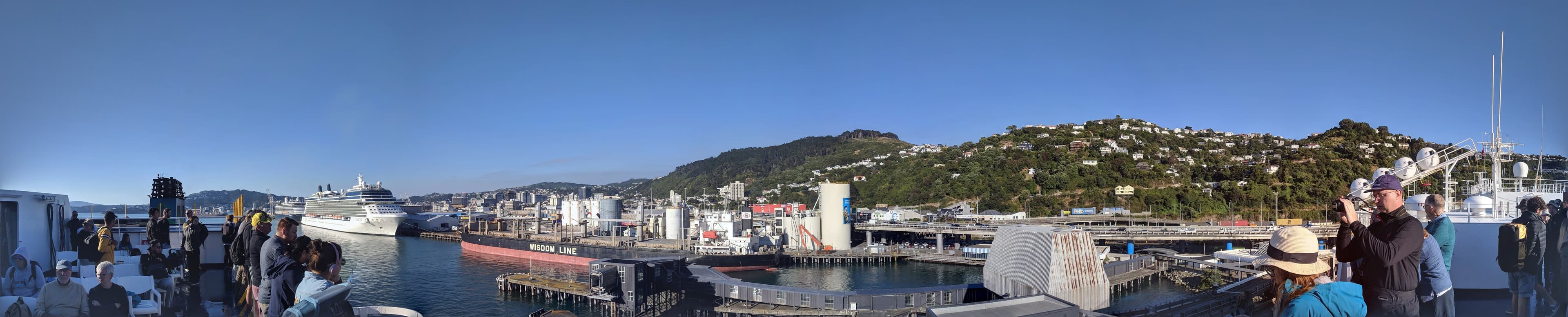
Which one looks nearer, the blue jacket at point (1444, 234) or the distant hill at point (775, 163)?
the blue jacket at point (1444, 234)

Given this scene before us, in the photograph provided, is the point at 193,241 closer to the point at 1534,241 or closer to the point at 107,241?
the point at 107,241

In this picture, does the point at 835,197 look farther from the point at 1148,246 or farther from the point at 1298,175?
the point at 1298,175

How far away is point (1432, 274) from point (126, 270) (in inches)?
497

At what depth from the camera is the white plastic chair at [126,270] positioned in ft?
25.5

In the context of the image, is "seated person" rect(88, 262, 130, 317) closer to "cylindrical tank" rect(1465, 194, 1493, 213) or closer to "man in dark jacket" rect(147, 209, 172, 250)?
"man in dark jacket" rect(147, 209, 172, 250)

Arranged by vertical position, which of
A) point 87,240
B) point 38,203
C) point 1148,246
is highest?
point 38,203

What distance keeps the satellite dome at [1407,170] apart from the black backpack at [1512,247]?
8.71 m

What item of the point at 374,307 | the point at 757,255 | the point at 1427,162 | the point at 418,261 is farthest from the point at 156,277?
the point at 418,261

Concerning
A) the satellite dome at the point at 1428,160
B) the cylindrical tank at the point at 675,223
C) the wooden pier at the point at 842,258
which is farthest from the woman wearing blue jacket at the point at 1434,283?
the cylindrical tank at the point at 675,223

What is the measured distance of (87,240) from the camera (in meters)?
7.96

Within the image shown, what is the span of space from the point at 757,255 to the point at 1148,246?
21915 mm

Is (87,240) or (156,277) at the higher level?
(87,240)

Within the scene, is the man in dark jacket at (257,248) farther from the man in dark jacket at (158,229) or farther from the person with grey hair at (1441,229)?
the person with grey hair at (1441,229)

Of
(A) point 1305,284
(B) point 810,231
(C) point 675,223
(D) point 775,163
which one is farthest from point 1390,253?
(D) point 775,163
